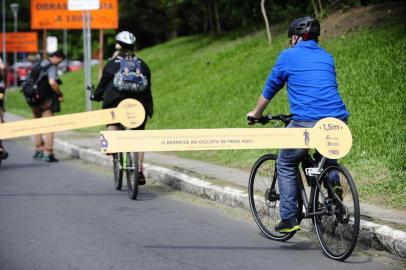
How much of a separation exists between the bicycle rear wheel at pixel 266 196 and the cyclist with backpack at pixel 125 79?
295cm

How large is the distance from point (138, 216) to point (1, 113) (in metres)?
5.13

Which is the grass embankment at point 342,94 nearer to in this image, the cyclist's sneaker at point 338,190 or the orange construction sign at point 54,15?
the cyclist's sneaker at point 338,190

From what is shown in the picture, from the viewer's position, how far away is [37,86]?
569 inches

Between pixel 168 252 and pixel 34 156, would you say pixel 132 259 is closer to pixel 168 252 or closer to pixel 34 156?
pixel 168 252

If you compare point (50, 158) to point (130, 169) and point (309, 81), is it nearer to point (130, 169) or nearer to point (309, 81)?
point (130, 169)

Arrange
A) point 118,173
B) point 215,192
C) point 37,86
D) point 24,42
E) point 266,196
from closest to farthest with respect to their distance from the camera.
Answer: point 266,196 < point 215,192 < point 118,173 < point 37,86 < point 24,42

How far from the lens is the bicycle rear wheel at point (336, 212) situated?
21.2ft

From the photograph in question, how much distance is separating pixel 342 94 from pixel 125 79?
4352 millimetres

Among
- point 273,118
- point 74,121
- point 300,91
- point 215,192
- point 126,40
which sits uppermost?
point 126,40

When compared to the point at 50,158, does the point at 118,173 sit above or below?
above

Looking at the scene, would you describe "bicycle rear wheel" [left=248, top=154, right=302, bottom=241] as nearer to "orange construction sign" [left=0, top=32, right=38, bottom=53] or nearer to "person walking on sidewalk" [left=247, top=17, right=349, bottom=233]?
"person walking on sidewalk" [left=247, top=17, right=349, bottom=233]

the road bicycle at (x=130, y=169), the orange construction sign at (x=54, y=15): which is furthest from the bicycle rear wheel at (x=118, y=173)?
the orange construction sign at (x=54, y=15)

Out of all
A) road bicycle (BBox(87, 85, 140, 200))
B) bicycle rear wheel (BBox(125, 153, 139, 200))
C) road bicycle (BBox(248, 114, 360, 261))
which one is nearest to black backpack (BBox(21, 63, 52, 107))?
road bicycle (BBox(87, 85, 140, 200))

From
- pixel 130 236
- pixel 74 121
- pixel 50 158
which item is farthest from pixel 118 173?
pixel 50 158
